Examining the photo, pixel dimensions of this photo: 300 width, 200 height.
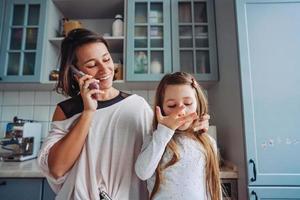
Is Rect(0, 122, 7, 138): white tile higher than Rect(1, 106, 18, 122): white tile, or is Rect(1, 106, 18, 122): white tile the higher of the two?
Rect(1, 106, 18, 122): white tile

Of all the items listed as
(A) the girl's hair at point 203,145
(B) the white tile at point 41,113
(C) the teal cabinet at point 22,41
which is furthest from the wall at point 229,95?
(B) the white tile at point 41,113

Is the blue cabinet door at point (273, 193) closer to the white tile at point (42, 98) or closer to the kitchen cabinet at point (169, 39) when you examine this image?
the kitchen cabinet at point (169, 39)

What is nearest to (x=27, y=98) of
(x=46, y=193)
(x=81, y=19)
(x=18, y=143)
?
(x=18, y=143)

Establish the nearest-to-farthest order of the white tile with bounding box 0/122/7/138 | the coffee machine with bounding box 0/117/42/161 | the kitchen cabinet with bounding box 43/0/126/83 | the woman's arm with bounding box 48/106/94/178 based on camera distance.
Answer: the woman's arm with bounding box 48/106/94/178 < the coffee machine with bounding box 0/117/42/161 < the kitchen cabinet with bounding box 43/0/126/83 < the white tile with bounding box 0/122/7/138

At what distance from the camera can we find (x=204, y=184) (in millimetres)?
618

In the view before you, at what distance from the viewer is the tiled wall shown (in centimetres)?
176

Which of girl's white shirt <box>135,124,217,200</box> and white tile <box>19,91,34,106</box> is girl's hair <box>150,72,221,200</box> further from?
white tile <box>19,91,34,106</box>

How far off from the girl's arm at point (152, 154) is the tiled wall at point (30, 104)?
47.1 inches

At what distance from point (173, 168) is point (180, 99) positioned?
0.67 feet

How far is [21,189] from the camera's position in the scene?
1.17 m

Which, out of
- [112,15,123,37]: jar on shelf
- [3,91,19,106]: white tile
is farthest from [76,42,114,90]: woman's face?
[3,91,19,106]: white tile

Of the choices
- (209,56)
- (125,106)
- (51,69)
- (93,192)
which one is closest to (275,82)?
(209,56)

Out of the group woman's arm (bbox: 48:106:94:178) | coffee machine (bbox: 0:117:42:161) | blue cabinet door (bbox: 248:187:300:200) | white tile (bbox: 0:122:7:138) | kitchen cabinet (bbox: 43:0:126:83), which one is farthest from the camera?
white tile (bbox: 0:122:7:138)

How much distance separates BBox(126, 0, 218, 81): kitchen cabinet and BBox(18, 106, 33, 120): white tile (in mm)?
911
